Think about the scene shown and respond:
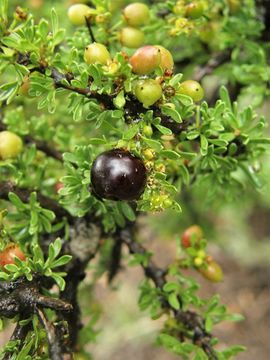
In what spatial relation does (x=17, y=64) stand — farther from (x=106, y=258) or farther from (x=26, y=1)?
(x=26, y=1)

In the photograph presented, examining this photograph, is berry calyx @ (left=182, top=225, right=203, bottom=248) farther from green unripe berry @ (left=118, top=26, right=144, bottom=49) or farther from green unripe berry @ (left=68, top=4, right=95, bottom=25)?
green unripe berry @ (left=68, top=4, right=95, bottom=25)

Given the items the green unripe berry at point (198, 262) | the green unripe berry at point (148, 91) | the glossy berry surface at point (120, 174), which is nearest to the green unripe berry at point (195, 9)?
the green unripe berry at point (148, 91)

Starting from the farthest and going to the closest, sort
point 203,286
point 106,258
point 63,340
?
point 203,286, point 106,258, point 63,340

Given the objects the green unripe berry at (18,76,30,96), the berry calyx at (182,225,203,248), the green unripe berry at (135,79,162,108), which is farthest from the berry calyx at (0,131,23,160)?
the berry calyx at (182,225,203,248)

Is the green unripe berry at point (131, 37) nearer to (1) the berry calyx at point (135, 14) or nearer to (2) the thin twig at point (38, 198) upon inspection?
(1) the berry calyx at point (135, 14)

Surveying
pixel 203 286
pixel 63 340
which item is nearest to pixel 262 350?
pixel 203 286

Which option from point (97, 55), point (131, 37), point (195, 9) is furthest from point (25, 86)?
point (195, 9)

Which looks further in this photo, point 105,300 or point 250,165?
point 105,300

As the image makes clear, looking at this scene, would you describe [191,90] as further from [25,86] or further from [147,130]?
[25,86]
